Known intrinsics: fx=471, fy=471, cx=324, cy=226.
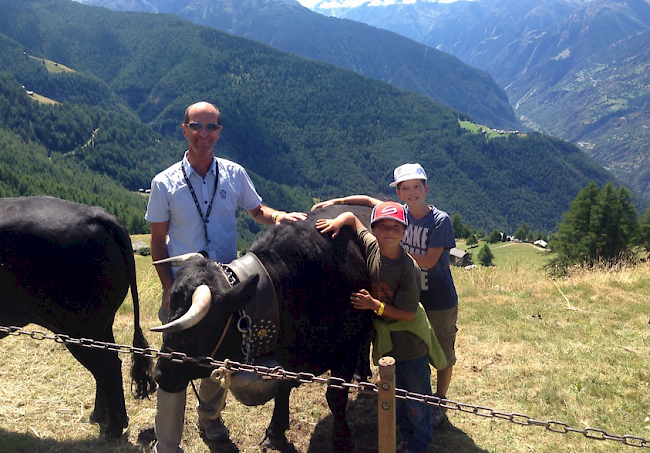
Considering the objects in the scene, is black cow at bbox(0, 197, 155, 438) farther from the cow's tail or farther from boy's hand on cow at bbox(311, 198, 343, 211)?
boy's hand on cow at bbox(311, 198, 343, 211)

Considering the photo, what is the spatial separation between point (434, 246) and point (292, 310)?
139cm

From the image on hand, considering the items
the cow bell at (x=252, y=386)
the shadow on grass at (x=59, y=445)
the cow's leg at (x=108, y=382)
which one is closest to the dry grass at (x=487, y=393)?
the shadow on grass at (x=59, y=445)

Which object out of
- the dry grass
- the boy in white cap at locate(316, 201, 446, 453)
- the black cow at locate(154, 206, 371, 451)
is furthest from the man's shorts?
the dry grass

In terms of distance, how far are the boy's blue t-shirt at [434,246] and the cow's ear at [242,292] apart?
5.55 feet

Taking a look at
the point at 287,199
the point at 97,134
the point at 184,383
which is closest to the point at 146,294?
Answer: the point at 184,383

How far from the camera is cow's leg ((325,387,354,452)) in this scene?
4.08m

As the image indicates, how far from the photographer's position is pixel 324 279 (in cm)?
386

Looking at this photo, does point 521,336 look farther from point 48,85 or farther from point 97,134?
point 48,85

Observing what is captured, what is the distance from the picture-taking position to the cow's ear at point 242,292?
10.1 ft

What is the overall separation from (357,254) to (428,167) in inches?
7447

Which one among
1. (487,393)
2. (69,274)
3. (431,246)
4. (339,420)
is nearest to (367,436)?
(339,420)

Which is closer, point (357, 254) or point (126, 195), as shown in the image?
point (357, 254)

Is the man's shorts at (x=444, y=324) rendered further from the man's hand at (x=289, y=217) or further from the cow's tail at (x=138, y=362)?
the cow's tail at (x=138, y=362)

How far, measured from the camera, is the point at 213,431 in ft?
14.6
